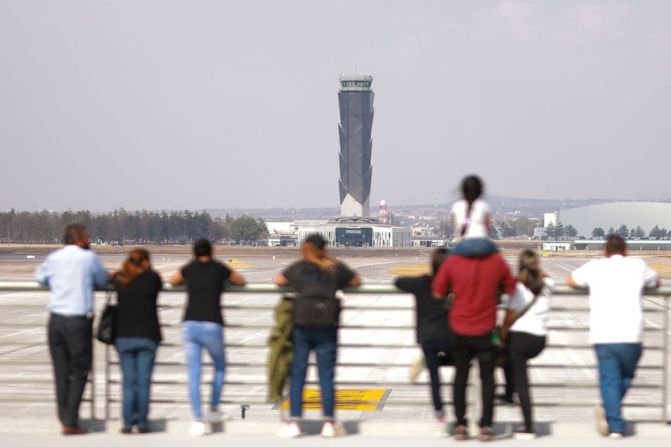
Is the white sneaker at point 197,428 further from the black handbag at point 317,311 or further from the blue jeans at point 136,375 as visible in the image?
the black handbag at point 317,311

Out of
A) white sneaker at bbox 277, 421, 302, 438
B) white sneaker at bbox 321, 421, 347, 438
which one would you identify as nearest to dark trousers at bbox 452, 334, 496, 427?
white sneaker at bbox 321, 421, 347, 438

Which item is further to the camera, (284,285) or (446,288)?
(284,285)

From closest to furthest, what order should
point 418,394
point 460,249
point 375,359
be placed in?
point 460,249 → point 418,394 → point 375,359

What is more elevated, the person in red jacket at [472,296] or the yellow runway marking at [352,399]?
the person in red jacket at [472,296]

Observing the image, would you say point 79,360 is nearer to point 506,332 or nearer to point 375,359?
point 506,332

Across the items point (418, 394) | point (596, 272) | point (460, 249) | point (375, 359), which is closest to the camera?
point (460, 249)

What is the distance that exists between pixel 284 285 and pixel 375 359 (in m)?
21.2

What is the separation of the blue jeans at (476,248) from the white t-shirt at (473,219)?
0.20ft

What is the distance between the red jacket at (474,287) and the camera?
9680 millimetres

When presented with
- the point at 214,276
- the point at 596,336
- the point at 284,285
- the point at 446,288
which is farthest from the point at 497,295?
the point at 214,276

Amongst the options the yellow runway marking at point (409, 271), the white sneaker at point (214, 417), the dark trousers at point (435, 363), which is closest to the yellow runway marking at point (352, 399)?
the white sneaker at point (214, 417)

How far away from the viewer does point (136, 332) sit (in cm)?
1045

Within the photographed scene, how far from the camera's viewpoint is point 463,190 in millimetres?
9781

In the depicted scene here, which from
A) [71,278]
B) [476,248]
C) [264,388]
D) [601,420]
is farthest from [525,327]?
[264,388]
